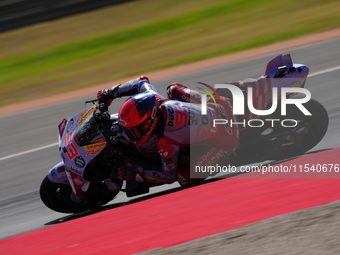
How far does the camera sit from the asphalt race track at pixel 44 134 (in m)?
5.41

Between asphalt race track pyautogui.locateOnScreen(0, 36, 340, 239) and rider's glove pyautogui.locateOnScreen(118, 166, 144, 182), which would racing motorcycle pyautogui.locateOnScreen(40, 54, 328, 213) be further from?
asphalt race track pyautogui.locateOnScreen(0, 36, 340, 239)

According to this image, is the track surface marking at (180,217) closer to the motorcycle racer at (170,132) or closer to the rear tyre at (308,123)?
the motorcycle racer at (170,132)

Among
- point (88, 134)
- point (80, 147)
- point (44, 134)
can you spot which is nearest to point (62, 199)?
point (80, 147)

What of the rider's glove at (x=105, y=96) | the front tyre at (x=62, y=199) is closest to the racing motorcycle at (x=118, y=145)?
the front tyre at (x=62, y=199)

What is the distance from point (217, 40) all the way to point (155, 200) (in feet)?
34.0

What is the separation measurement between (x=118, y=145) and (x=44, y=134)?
175 inches

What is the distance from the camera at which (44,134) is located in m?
8.66

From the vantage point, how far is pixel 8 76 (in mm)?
14453

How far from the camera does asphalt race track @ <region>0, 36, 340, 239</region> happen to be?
5410mm

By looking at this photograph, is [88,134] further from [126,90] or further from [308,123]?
[308,123]

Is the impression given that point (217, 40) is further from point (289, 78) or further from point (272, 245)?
point (272, 245)

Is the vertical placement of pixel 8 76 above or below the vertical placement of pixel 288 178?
above

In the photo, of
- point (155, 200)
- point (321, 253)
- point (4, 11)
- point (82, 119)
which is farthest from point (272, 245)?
point (4, 11)

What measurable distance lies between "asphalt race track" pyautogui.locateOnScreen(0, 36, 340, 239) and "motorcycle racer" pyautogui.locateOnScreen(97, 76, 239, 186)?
67 cm
